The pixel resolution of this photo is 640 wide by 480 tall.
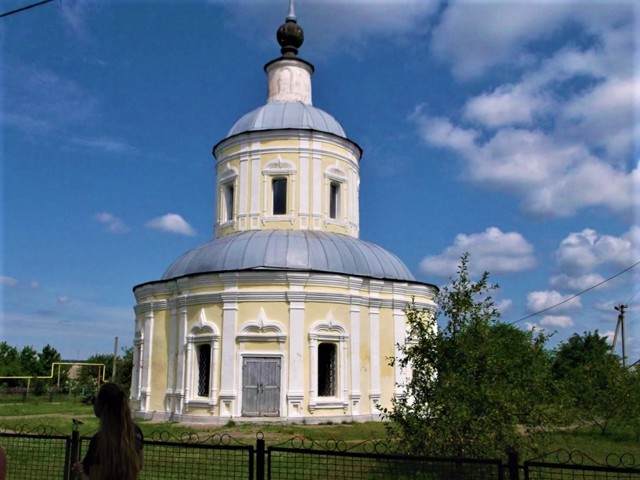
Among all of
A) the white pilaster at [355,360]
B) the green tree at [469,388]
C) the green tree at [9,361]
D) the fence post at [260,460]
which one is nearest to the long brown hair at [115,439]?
the fence post at [260,460]

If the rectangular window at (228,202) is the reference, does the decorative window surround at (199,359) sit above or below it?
below

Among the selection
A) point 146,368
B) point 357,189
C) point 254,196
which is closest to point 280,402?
point 146,368

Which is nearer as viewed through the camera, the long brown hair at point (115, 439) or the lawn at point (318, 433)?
the long brown hair at point (115, 439)

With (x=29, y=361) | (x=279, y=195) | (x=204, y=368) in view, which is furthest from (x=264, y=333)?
(x=29, y=361)

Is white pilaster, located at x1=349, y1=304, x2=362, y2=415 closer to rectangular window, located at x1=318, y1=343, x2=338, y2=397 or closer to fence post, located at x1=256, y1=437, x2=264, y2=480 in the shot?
rectangular window, located at x1=318, y1=343, x2=338, y2=397

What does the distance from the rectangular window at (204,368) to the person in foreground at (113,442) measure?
1500 cm

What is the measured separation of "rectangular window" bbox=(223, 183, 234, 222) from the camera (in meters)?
22.7

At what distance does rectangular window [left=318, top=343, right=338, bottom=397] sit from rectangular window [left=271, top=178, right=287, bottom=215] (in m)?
5.12

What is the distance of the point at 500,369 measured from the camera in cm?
865

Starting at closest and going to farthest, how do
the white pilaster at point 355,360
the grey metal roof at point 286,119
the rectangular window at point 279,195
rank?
1. the white pilaster at point 355,360
2. the rectangular window at point 279,195
3. the grey metal roof at point 286,119

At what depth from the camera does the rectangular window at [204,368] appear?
19.1m

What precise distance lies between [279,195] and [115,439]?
717 inches

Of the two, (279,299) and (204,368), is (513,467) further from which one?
(204,368)

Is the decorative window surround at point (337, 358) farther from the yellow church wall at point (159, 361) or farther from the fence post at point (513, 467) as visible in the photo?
the fence post at point (513, 467)
